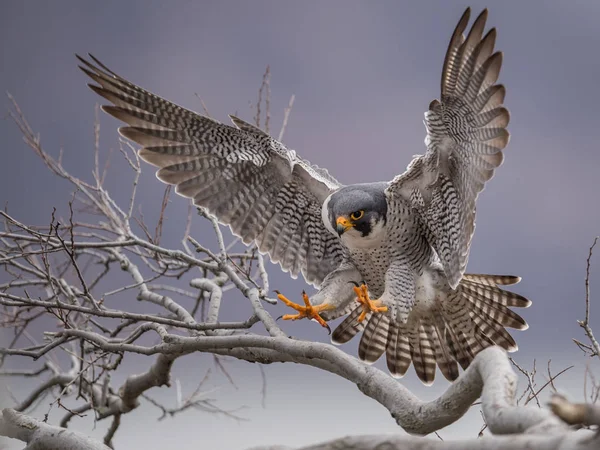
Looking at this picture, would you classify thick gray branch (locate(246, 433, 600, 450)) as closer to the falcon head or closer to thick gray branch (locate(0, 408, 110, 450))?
thick gray branch (locate(0, 408, 110, 450))

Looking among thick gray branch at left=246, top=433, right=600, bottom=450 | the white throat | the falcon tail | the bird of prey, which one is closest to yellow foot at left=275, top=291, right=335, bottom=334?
the bird of prey

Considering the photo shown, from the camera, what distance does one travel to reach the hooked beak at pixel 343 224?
3611mm

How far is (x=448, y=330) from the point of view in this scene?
160 inches

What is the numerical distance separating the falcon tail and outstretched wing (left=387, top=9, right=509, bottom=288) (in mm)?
415

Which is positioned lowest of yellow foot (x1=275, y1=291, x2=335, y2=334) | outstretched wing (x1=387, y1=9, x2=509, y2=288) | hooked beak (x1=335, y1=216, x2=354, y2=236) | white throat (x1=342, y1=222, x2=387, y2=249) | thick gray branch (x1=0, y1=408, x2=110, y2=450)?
thick gray branch (x1=0, y1=408, x2=110, y2=450)

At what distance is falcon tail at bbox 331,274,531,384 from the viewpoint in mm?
3939

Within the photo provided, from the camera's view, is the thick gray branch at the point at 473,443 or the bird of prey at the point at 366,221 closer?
the thick gray branch at the point at 473,443

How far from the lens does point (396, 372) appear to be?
414 cm

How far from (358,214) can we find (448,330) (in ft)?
3.17

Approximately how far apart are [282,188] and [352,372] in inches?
74.3

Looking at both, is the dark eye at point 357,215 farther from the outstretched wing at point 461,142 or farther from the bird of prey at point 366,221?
the outstretched wing at point 461,142

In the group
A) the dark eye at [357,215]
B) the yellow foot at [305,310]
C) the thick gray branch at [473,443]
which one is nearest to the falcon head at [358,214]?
the dark eye at [357,215]

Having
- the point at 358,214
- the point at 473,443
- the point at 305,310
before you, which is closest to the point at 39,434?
the point at 305,310

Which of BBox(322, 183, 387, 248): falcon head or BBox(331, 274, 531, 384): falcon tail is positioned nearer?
BBox(322, 183, 387, 248): falcon head
